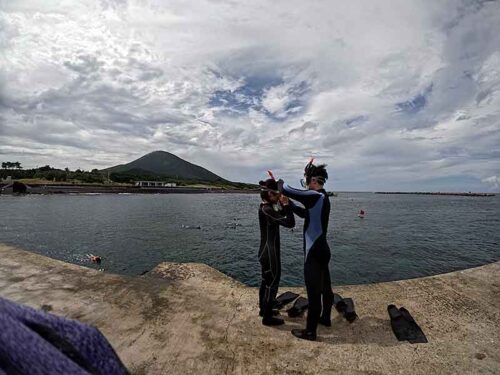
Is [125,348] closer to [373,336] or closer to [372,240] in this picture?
[373,336]

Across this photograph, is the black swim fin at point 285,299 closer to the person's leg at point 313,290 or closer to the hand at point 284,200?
the person's leg at point 313,290

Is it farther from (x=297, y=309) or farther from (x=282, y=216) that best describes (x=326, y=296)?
(x=282, y=216)

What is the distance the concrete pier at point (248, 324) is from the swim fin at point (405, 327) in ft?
0.38

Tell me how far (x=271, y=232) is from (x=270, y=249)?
12.0 inches

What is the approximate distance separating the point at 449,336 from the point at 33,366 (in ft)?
16.6

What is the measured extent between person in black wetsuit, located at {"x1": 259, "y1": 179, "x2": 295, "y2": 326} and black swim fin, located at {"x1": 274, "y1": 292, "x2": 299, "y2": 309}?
0.55 metres

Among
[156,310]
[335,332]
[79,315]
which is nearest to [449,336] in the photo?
[335,332]

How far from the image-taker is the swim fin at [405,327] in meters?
3.79

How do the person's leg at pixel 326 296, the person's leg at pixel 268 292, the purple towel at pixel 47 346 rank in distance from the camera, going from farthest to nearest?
the person's leg at pixel 326 296, the person's leg at pixel 268 292, the purple towel at pixel 47 346

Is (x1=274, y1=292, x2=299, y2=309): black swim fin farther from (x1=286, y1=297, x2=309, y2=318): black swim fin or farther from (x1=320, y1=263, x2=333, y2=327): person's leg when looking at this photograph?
(x1=320, y1=263, x2=333, y2=327): person's leg

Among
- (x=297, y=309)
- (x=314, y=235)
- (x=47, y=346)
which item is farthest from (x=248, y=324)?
(x=47, y=346)

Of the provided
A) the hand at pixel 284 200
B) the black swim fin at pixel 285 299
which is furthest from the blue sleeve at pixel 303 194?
the black swim fin at pixel 285 299

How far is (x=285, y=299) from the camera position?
5137 millimetres

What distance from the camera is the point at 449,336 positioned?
12.6 ft
